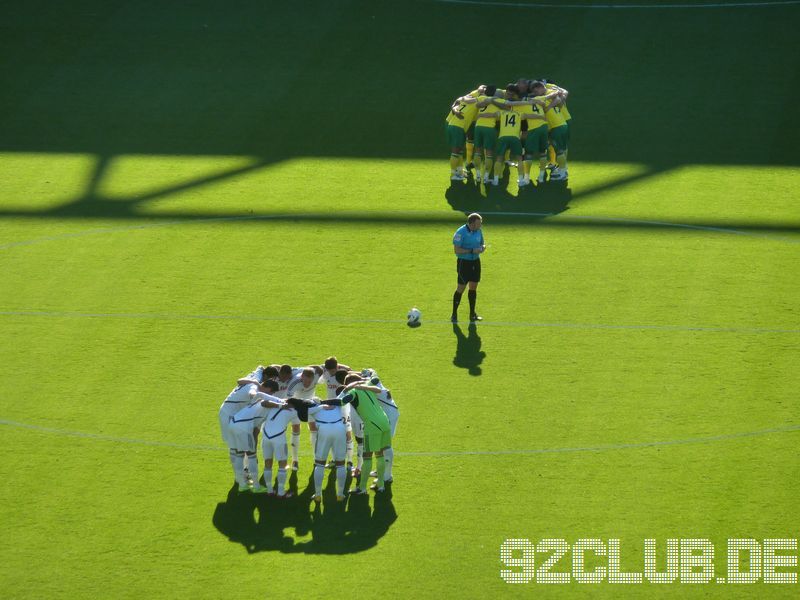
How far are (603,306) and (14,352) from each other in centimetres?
858

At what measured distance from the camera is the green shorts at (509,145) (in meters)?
22.3

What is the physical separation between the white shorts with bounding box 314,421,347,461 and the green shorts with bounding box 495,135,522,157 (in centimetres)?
947

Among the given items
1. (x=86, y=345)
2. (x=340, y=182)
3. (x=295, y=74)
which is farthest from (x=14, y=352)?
(x=295, y=74)

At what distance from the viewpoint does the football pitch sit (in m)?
14.2

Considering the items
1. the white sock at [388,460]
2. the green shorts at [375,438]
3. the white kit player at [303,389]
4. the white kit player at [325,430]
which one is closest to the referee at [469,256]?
the white kit player at [303,389]

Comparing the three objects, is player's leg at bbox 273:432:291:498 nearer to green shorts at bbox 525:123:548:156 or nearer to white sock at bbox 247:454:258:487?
white sock at bbox 247:454:258:487

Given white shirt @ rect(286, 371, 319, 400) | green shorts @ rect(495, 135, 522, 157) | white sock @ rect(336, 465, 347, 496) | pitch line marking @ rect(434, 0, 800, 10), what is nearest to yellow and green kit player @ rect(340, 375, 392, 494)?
white sock @ rect(336, 465, 347, 496)

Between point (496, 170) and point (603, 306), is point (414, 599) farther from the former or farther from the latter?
point (496, 170)

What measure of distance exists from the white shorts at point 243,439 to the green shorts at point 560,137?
10.2 m

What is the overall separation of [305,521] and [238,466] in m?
1.00

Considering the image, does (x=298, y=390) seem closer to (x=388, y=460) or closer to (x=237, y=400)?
(x=237, y=400)

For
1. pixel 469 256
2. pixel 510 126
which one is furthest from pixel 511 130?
pixel 469 256

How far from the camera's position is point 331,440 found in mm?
14156

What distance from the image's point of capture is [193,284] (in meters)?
19.8
